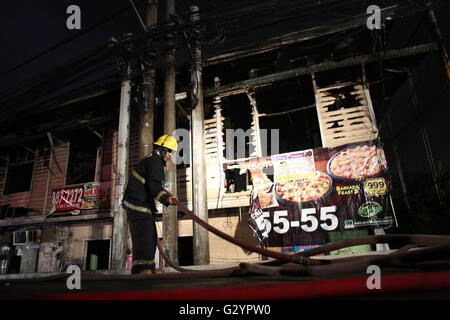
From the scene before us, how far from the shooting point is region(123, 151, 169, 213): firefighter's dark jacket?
14.3 feet

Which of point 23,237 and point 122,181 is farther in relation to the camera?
point 23,237

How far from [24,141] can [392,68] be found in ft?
53.8

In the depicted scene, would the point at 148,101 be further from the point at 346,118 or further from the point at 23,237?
the point at 23,237

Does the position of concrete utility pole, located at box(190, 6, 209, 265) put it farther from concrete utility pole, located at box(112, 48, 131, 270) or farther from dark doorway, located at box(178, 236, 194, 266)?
dark doorway, located at box(178, 236, 194, 266)

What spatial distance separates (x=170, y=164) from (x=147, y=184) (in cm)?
230

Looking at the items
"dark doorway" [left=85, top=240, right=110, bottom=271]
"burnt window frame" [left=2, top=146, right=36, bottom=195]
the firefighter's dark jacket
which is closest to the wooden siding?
the firefighter's dark jacket

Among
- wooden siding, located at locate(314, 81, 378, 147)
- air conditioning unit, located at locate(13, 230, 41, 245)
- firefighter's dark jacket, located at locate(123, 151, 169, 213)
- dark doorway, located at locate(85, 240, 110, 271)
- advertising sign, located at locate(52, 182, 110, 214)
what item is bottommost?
dark doorway, located at locate(85, 240, 110, 271)

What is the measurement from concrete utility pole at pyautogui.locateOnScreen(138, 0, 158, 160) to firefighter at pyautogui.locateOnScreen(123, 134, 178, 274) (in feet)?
8.59

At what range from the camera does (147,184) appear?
14.8 ft

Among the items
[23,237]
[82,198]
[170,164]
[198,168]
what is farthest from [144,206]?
[23,237]

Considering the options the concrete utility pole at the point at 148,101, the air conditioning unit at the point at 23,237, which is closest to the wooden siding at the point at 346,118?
the concrete utility pole at the point at 148,101

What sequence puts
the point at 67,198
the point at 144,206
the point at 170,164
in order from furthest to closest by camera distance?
the point at 67,198 → the point at 170,164 → the point at 144,206

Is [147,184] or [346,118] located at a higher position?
[346,118]

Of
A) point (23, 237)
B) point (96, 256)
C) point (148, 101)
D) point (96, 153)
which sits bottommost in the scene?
point (96, 256)
